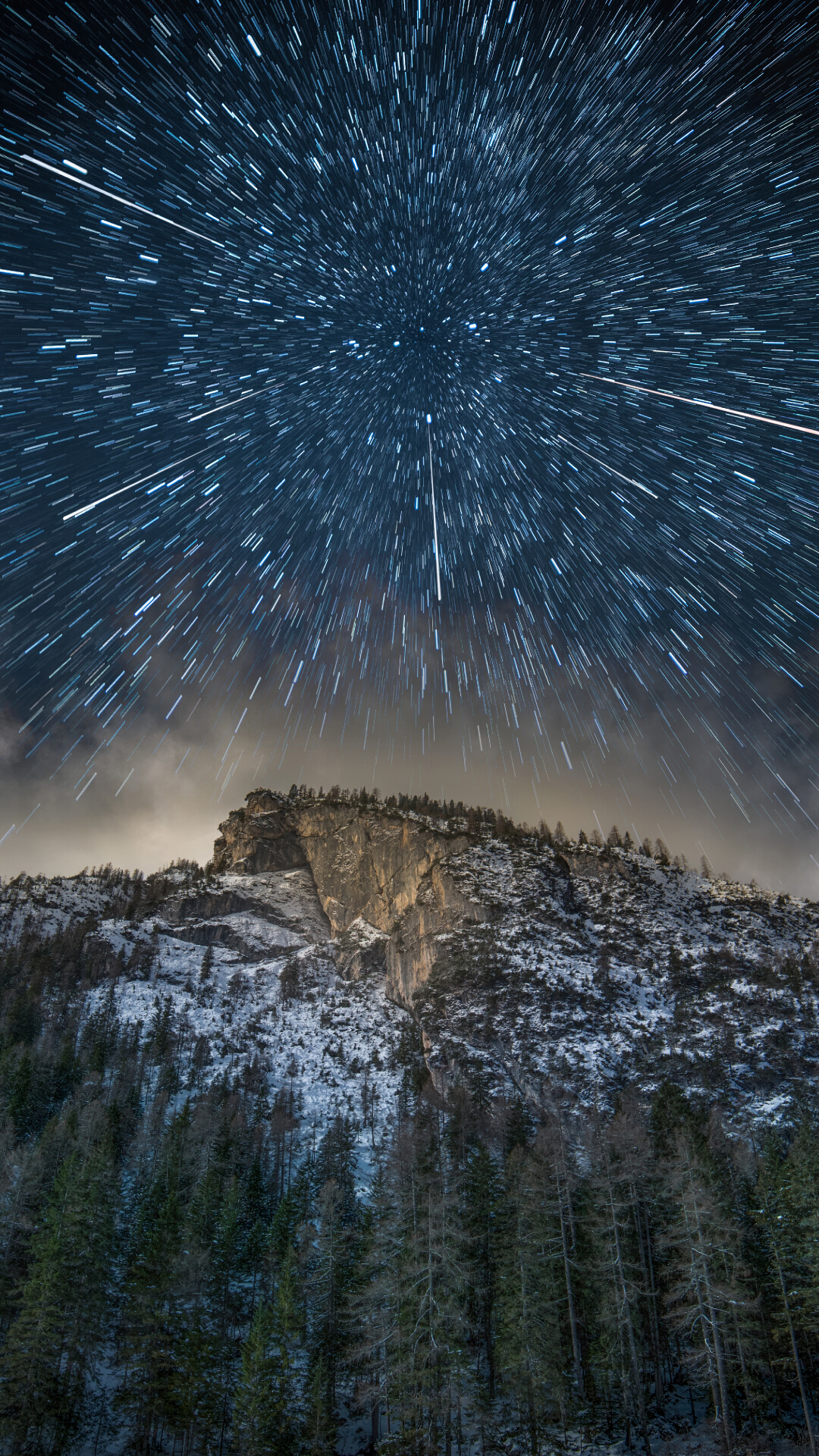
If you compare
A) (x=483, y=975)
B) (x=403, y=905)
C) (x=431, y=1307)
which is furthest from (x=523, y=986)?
(x=431, y=1307)

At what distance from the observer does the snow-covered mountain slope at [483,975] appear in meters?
107

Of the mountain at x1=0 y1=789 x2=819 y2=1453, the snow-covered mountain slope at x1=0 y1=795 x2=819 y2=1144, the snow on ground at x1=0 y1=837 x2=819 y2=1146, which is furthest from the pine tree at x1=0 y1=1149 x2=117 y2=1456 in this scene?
the snow on ground at x1=0 y1=837 x2=819 y2=1146

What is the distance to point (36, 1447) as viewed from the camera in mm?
28000

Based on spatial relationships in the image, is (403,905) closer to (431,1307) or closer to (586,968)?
(586,968)

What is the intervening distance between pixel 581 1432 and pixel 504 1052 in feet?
280

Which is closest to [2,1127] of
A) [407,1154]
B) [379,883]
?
A: [407,1154]

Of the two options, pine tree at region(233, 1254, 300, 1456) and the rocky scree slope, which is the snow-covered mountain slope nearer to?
the rocky scree slope

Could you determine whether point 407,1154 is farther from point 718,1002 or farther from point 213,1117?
point 718,1002

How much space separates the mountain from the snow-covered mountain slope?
0.72 m

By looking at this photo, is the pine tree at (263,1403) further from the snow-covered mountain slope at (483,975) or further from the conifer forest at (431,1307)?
the snow-covered mountain slope at (483,975)

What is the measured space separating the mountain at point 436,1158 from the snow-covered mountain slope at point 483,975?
72 centimetres

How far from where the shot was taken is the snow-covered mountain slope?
350 feet

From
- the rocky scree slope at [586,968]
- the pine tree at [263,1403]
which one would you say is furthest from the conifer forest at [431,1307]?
the rocky scree slope at [586,968]

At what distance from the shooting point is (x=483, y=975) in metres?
132
